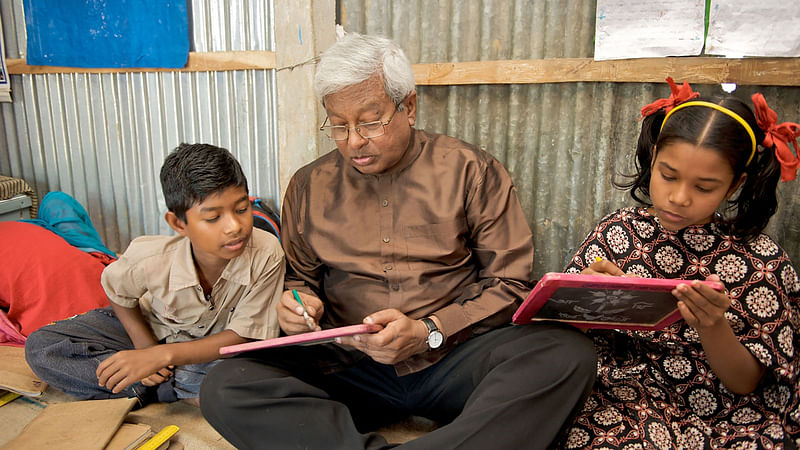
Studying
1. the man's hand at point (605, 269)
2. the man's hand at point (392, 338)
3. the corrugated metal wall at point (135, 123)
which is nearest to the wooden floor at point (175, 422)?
the man's hand at point (392, 338)

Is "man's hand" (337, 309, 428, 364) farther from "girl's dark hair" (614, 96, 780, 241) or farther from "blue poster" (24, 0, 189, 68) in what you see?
"blue poster" (24, 0, 189, 68)

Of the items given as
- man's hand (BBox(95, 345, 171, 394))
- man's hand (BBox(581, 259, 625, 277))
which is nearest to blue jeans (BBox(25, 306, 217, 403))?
man's hand (BBox(95, 345, 171, 394))

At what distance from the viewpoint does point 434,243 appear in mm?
2184

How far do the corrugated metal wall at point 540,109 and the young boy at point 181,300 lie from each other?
1401 mm

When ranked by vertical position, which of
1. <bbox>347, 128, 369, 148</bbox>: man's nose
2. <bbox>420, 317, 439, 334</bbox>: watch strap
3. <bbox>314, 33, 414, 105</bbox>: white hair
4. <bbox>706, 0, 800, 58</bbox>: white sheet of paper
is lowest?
<bbox>420, 317, 439, 334</bbox>: watch strap

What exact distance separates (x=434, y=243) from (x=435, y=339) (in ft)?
1.28

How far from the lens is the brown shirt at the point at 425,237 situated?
212 cm

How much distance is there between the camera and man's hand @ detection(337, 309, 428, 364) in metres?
1.83

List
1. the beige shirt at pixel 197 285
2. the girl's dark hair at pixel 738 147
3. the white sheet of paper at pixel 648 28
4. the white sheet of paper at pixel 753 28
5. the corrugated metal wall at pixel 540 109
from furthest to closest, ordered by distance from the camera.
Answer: the corrugated metal wall at pixel 540 109 < the white sheet of paper at pixel 648 28 < the white sheet of paper at pixel 753 28 < the beige shirt at pixel 197 285 < the girl's dark hair at pixel 738 147

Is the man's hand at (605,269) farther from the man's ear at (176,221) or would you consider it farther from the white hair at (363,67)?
the man's ear at (176,221)

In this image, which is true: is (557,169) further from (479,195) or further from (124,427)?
(124,427)

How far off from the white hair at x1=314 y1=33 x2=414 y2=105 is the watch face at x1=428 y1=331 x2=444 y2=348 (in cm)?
85

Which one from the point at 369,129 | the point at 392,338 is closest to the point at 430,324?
the point at 392,338

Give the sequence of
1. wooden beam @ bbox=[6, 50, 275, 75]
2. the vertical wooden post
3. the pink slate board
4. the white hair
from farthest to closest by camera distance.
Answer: wooden beam @ bbox=[6, 50, 275, 75], the vertical wooden post, the white hair, the pink slate board
